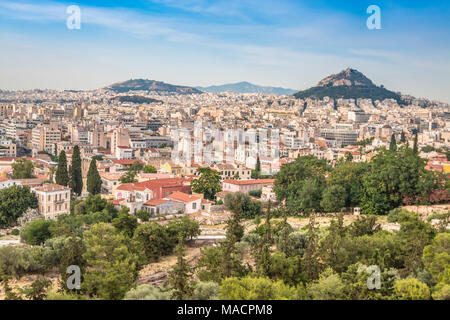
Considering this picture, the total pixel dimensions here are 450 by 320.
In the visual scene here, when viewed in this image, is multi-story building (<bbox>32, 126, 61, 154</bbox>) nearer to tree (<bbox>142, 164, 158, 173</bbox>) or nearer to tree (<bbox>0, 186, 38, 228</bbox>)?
tree (<bbox>142, 164, 158, 173</bbox>)

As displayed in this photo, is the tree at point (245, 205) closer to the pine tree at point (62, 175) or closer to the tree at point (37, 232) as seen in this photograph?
the tree at point (37, 232)

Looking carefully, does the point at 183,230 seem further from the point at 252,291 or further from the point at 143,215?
the point at 252,291

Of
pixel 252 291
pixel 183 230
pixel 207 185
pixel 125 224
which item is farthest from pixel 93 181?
pixel 252 291

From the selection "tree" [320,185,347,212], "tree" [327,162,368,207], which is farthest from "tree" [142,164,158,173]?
"tree" [320,185,347,212]

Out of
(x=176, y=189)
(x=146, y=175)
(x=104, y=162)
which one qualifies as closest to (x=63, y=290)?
(x=176, y=189)
